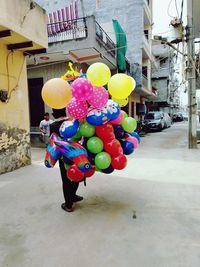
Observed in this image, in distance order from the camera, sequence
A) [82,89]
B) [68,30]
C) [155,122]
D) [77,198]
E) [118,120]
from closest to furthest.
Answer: [82,89] → [118,120] → [77,198] → [68,30] → [155,122]

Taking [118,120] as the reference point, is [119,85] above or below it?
above

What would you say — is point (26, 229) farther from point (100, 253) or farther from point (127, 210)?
point (127, 210)

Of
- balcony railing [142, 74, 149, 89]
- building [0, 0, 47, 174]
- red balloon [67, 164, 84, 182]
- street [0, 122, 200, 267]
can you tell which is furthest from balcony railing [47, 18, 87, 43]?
balcony railing [142, 74, 149, 89]

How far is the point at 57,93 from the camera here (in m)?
2.76

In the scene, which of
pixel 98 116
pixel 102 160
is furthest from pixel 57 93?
pixel 102 160

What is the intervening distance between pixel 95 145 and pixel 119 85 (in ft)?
2.64

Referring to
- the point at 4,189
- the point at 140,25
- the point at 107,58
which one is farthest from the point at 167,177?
the point at 140,25

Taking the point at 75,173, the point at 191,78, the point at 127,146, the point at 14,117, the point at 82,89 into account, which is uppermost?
the point at 191,78

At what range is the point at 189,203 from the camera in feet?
11.1

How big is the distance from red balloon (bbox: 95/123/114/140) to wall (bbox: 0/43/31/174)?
319 centimetres

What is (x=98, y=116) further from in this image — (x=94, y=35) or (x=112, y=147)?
(x=94, y=35)

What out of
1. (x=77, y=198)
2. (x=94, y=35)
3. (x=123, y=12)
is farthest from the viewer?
(x=123, y=12)

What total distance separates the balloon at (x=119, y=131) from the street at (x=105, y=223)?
0.98m

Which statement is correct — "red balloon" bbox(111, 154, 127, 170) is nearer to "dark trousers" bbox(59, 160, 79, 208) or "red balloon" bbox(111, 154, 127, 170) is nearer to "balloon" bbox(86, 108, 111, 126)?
"balloon" bbox(86, 108, 111, 126)
